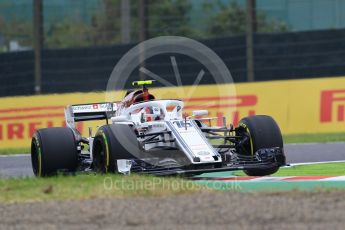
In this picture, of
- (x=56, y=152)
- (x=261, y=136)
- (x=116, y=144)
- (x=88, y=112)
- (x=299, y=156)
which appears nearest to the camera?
(x=116, y=144)

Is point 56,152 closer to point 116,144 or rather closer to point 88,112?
point 116,144

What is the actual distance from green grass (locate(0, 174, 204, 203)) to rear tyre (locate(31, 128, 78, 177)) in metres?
1.21

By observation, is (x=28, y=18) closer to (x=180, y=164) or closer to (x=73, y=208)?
(x=180, y=164)

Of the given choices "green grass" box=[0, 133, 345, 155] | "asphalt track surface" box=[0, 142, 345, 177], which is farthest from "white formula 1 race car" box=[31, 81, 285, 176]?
"green grass" box=[0, 133, 345, 155]

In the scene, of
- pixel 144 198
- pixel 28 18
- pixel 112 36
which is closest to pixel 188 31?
pixel 112 36

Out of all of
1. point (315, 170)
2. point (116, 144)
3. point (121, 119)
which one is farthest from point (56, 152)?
point (315, 170)

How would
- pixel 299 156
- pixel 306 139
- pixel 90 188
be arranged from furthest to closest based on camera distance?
pixel 306 139 → pixel 299 156 → pixel 90 188

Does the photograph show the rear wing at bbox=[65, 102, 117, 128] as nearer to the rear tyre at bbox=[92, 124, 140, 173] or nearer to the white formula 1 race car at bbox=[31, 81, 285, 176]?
the white formula 1 race car at bbox=[31, 81, 285, 176]

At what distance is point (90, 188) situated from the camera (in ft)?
30.1

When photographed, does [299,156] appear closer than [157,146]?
No

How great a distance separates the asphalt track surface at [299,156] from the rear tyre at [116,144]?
8.99 ft

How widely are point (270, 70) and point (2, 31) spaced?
7941 millimetres

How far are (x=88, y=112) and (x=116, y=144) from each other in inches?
87.2

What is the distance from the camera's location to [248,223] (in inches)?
277
